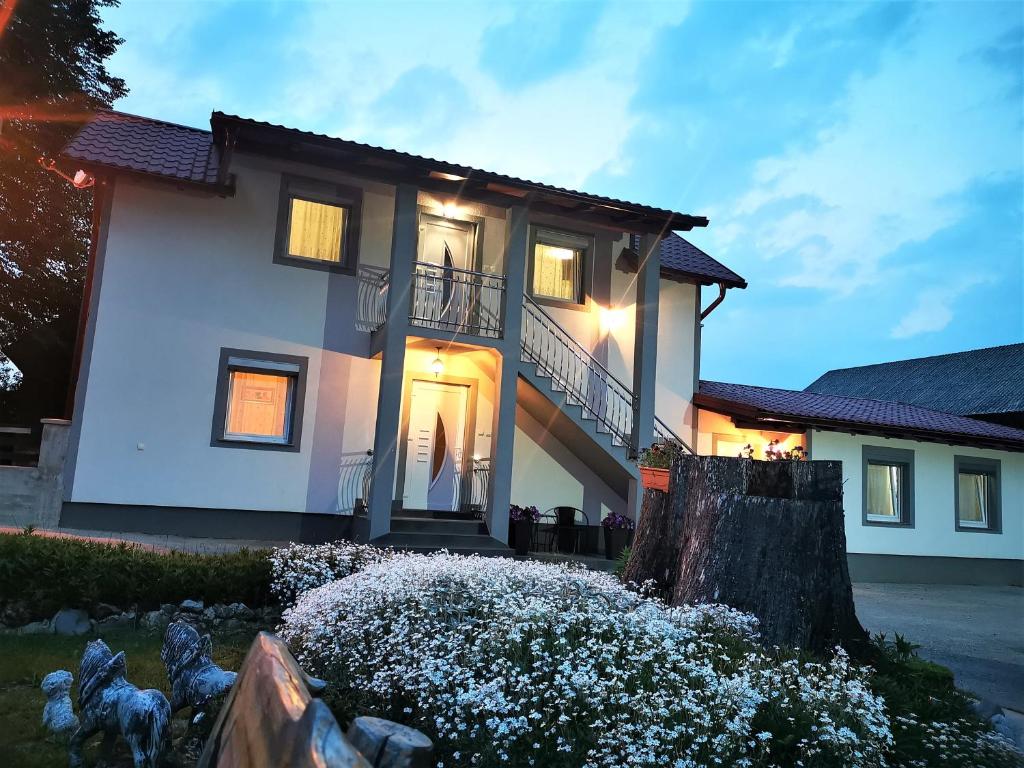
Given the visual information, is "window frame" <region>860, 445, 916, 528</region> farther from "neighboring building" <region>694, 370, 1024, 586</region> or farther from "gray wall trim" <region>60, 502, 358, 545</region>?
"gray wall trim" <region>60, 502, 358, 545</region>

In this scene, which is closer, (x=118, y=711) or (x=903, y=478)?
(x=118, y=711)

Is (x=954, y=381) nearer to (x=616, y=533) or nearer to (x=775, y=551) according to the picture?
(x=616, y=533)

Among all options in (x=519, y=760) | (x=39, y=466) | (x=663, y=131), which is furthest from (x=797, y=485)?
(x=663, y=131)

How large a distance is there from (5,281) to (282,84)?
14503cm

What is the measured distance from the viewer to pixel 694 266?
46.4ft

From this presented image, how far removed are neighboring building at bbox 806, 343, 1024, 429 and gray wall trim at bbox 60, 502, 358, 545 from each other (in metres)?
16.7

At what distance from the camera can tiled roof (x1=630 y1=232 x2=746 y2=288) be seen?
45.5ft

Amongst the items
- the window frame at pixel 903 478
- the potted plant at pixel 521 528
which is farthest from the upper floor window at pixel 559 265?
the window frame at pixel 903 478

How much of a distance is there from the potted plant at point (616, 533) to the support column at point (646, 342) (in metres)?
1.16

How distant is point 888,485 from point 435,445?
849cm

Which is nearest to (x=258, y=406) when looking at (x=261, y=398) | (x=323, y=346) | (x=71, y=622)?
(x=261, y=398)

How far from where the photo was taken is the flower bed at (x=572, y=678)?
2.95 m

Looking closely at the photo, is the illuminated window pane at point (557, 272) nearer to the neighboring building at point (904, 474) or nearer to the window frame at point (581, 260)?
the window frame at point (581, 260)


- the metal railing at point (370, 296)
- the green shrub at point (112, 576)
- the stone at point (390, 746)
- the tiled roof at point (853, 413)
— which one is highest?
the metal railing at point (370, 296)
